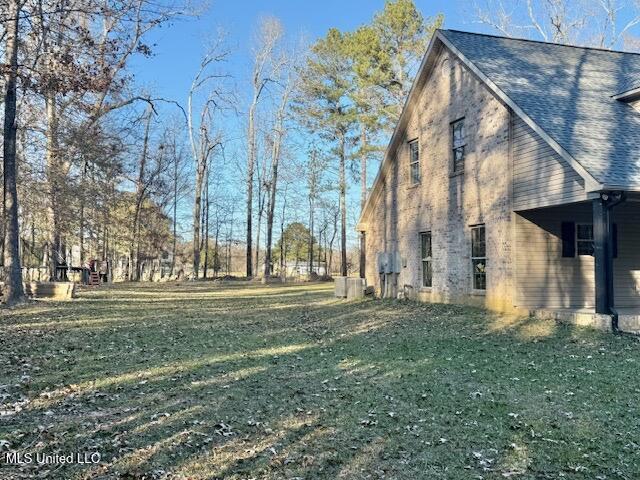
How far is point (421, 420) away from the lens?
4.79m

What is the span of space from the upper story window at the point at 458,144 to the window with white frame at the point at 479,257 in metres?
1.78

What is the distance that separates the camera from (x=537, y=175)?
1120 centimetres

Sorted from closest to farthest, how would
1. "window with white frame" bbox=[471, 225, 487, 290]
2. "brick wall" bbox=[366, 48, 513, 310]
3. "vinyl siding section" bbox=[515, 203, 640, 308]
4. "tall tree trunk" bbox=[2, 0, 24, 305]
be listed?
"vinyl siding section" bbox=[515, 203, 640, 308] → "brick wall" bbox=[366, 48, 513, 310] → "window with white frame" bbox=[471, 225, 487, 290] → "tall tree trunk" bbox=[2, 0, 24, 305]

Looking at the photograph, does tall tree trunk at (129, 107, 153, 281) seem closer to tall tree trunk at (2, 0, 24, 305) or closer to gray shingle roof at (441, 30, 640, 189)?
tall tree trunk at (2, 0, 24, 305)

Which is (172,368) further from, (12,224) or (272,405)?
(12,224)

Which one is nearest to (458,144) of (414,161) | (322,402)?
(414,161)

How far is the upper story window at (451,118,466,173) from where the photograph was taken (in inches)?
556

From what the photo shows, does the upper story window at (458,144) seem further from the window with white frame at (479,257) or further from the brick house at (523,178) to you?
the window with white frame at (479,257)

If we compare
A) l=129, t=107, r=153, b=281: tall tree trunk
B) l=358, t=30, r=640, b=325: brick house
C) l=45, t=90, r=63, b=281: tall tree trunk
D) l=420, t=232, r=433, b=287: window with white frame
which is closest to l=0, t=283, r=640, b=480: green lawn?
l=358, t=30, r=640, b=325: brick house

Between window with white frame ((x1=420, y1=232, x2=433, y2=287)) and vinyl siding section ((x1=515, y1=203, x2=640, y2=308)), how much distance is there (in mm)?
3835

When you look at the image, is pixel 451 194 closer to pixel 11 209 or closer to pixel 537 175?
pixel 537 175

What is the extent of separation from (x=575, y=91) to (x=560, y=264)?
4.19 meters

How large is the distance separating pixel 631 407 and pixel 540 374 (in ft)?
5.03

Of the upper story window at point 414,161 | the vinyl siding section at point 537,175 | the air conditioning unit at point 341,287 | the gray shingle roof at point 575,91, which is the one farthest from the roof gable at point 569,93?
the air conditioning unit at point 341,287
